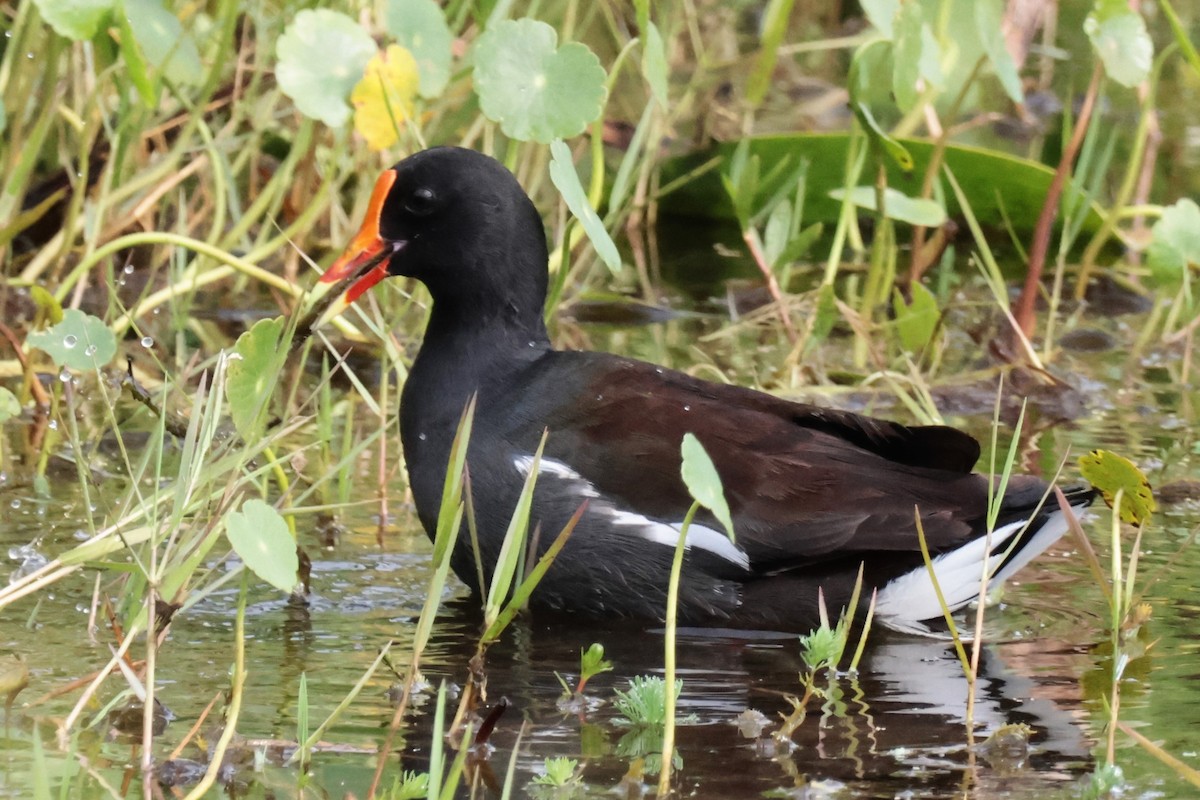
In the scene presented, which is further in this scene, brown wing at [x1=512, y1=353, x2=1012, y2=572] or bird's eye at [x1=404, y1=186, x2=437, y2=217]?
bird's eye at [x1=404, y1=186, x2=437, y2=217]

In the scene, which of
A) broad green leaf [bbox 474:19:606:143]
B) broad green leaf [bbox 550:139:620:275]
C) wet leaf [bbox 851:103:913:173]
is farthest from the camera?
wet leaf [bbox 851:103:913:173]

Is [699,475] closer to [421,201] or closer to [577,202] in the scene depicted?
[577,202]

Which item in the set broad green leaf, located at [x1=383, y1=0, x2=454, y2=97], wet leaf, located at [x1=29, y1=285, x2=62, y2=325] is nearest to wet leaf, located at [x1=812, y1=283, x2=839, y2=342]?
broad green leaf, located at [x1=383, y1=0, x2=454, y2=97]

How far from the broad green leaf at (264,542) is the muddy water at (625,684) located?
19 centimetres

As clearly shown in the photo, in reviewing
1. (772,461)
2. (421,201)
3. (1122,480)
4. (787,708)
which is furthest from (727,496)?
(421,201)

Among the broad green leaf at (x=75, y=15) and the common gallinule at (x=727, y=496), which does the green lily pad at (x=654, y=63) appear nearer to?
the common gallinule at (x=727, y=496)

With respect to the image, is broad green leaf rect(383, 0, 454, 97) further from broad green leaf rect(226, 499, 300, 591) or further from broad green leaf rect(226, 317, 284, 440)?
broad green leaf rect(226, 499, 300, 591)

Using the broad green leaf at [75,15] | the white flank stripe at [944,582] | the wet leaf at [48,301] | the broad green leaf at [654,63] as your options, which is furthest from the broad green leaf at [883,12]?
the wet leaf at [48,301]

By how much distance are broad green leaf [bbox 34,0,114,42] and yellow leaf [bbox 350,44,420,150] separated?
0.45 m

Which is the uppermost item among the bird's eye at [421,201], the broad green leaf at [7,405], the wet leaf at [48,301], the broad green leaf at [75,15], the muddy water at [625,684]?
the broad green leaf at [75,15]

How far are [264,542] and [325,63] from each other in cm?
140

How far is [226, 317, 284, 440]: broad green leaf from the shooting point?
88.6 inches

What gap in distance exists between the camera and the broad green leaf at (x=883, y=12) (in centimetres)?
365

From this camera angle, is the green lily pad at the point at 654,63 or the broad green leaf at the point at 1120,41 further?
the broad green leaf at the point at 1120,41
